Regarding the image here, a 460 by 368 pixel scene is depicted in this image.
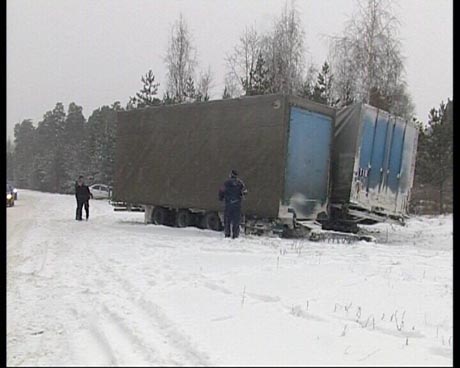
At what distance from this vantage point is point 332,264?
19.1 ft

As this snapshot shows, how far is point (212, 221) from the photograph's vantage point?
10781 millimetres

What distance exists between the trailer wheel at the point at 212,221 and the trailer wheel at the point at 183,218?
1.84ft

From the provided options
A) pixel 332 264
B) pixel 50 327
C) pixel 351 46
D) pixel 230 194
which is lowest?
pixel 50 327

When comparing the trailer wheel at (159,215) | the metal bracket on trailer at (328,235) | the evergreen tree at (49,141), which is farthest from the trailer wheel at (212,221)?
the evergreen tree at (49,141)

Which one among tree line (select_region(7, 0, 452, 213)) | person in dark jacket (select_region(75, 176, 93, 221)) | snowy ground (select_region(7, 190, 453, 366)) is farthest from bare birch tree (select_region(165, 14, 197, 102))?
person in dark jacket (select_region(75, 176, 93, 221))

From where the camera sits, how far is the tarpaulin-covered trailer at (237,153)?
9.04 metres

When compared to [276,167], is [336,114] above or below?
above

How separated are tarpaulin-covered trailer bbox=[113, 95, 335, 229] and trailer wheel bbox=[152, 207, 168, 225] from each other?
7.9 inches

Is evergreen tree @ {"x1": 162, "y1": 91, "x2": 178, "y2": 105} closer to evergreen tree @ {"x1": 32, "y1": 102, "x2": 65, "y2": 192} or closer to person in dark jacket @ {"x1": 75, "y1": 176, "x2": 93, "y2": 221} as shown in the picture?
evergreen tree @ {"x1": 32, "y1": 102, "x2": 65, "y2": 192}

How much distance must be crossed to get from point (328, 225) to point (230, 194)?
183cm

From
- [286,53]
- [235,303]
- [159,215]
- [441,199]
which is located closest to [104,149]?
[159,215]

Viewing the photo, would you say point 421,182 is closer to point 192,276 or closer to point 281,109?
point 192,276

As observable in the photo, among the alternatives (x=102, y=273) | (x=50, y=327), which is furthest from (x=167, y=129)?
(x=50, y=327)

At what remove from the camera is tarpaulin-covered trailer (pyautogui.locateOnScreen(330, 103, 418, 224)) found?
6.97m
